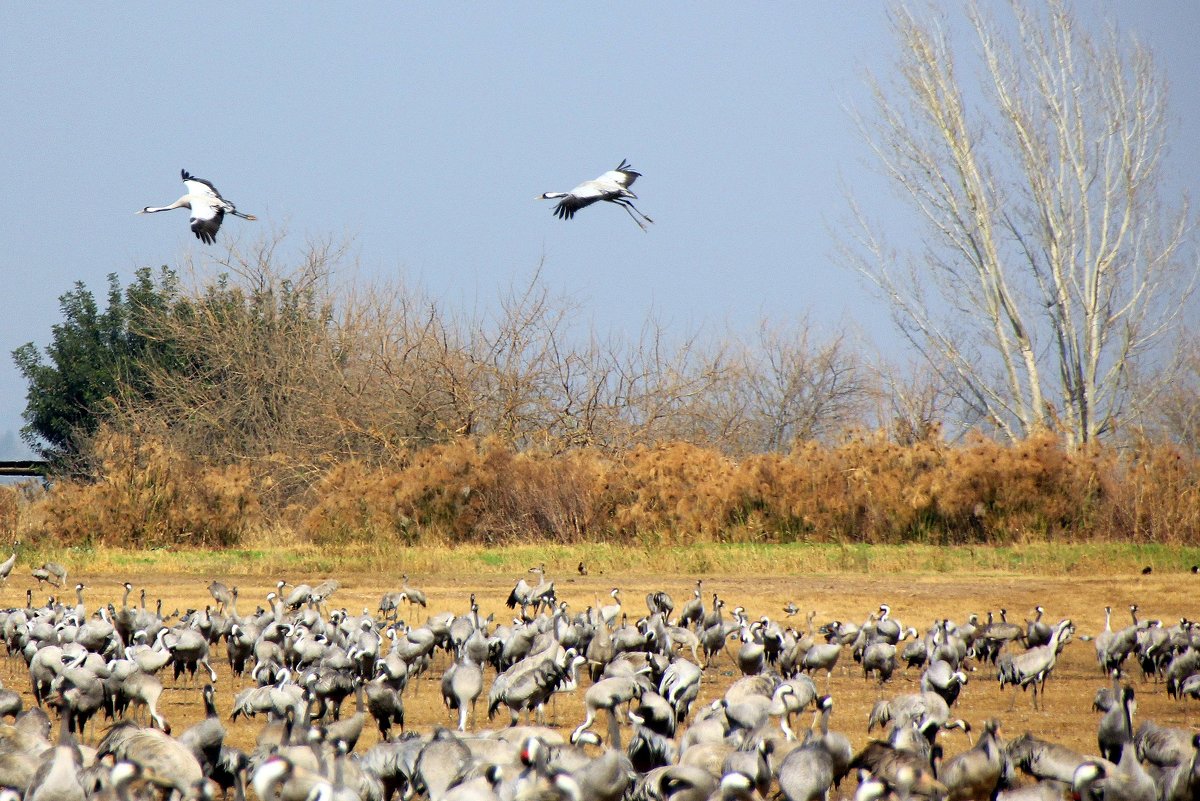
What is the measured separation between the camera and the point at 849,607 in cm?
1631

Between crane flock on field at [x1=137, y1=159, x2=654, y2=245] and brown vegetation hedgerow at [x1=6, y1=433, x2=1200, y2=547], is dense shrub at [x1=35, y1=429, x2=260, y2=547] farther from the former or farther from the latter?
crane flock on field at [x1=137, y1=159, x2=654, y2=245]

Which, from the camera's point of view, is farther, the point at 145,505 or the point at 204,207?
the point at 145,505

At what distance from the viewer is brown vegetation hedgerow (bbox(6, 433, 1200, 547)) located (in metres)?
22.9

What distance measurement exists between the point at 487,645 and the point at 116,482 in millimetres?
15211

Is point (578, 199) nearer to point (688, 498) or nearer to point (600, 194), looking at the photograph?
point (600, 194)

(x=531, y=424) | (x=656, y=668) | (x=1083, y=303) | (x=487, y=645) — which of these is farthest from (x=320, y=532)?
(x=1083, y=303)

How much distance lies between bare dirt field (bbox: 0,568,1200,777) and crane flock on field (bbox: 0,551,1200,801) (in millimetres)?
136

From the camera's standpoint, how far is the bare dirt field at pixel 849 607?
10297 millimetres

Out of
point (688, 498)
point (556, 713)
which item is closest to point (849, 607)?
point (556, 713)

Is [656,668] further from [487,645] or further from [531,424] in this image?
[531,424]

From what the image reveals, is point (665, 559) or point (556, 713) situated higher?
point (665, 559)

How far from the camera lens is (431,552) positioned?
74.6 feet

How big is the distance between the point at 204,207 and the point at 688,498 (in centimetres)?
1149

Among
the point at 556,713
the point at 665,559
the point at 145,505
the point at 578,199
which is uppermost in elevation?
the point at 578,199
